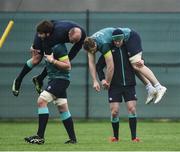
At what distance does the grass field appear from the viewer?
11.0m

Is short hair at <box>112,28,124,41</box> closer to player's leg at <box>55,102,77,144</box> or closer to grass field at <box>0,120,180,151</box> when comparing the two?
player's leg at <box>55,102,77,144</box>

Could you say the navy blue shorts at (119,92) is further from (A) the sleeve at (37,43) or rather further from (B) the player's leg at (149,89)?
(A) the sleeve at (37,43)

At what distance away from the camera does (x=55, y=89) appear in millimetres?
11977

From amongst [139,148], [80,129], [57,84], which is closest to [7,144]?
[57,84]

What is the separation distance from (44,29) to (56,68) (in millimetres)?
619

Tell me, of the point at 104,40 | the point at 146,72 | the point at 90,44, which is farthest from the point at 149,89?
the point at 90,44

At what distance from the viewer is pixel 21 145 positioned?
37.9 ft

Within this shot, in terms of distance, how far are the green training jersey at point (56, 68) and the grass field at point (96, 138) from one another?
3.19 ft

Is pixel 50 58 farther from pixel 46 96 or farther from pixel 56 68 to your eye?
pixel 46 96

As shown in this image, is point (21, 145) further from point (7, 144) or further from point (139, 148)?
point (139, 148)

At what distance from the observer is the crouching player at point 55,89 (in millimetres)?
11789

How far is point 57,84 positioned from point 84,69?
819 centimetres

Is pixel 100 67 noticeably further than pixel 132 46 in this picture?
Yes

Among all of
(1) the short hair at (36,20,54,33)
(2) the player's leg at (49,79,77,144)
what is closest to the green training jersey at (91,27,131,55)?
(2) the player's leg at (49,79,77,144)
